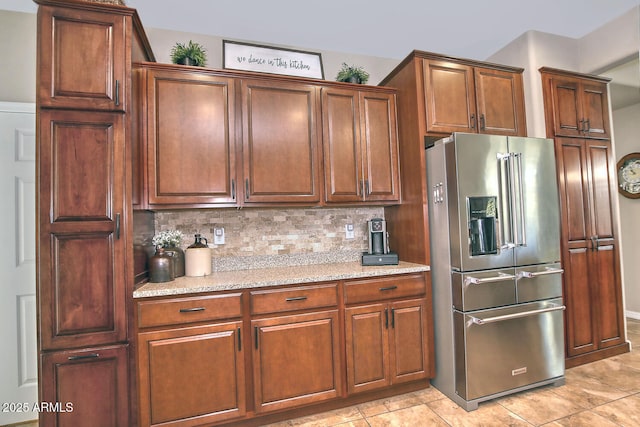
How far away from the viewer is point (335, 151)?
2527 millimetres

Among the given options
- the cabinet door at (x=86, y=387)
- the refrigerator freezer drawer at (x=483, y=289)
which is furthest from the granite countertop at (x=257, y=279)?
the cabinet door at (x=86, y=387)

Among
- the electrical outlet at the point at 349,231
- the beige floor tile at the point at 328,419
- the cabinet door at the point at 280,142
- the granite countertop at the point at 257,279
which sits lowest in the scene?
the beige floor tile at the point at 328,419

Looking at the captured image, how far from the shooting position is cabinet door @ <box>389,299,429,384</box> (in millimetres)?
2291

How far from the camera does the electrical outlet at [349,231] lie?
2.92 metres

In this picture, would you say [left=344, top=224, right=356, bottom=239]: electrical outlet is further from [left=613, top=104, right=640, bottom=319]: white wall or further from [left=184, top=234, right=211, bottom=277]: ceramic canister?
[left=613, top=104, right=640, bottom=319]: white wall

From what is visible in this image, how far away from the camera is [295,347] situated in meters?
2.07

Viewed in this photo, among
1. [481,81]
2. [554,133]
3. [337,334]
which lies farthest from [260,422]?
[554,133]

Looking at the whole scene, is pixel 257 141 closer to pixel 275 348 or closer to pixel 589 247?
pixel 275 348

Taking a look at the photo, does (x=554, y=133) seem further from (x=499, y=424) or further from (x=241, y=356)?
(x=241, y=356)

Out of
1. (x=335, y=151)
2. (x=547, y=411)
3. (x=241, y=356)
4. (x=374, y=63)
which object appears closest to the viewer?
(x=241, y=356)

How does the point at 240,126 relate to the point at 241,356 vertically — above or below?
above

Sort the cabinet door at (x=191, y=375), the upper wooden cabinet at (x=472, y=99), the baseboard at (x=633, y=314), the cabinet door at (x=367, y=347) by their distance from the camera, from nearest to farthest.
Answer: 1. the cabinet door at (x=191, y=375)
2. the cabinet door at (x=367, y=347)
3. the upper wooden cabinet at (x=472, y=99)
4. the baseboard at (x=633, y=314)

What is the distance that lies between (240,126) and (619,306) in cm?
360

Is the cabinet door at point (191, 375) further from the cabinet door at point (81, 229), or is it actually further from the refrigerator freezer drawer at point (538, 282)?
the refrigerator freezer drawer at point (538, 282)
